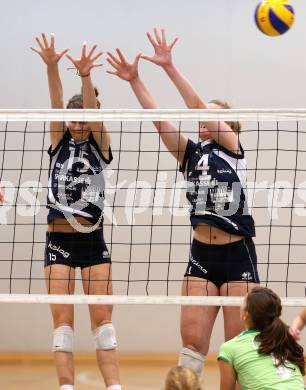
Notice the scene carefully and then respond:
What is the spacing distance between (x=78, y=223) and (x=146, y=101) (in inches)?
36.0

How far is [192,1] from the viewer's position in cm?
828

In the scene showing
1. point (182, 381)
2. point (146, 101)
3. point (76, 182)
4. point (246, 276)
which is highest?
point (146, 101)

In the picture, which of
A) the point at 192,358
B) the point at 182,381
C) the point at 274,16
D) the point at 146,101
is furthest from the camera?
the point at 274,16

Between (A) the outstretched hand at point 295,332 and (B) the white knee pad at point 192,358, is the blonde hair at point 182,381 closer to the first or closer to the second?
(A) the outstretched hand at point 295,332

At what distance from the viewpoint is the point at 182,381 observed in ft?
11.7

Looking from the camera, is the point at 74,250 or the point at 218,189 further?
the point at 74,250

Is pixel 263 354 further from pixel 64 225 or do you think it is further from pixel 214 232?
pixel 64 225

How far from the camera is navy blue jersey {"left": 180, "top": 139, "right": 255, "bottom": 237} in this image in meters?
5.11

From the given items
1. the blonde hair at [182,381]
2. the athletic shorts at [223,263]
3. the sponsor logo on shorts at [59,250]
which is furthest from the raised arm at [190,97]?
the blonde hair at [182,381]

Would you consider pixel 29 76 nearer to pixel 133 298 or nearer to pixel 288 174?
pixel 288 174

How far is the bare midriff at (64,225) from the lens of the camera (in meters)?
5.41

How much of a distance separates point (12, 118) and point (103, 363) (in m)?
1.68

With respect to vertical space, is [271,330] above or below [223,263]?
below

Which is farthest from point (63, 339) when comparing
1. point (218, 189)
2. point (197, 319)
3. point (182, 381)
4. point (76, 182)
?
point (182, 381)
